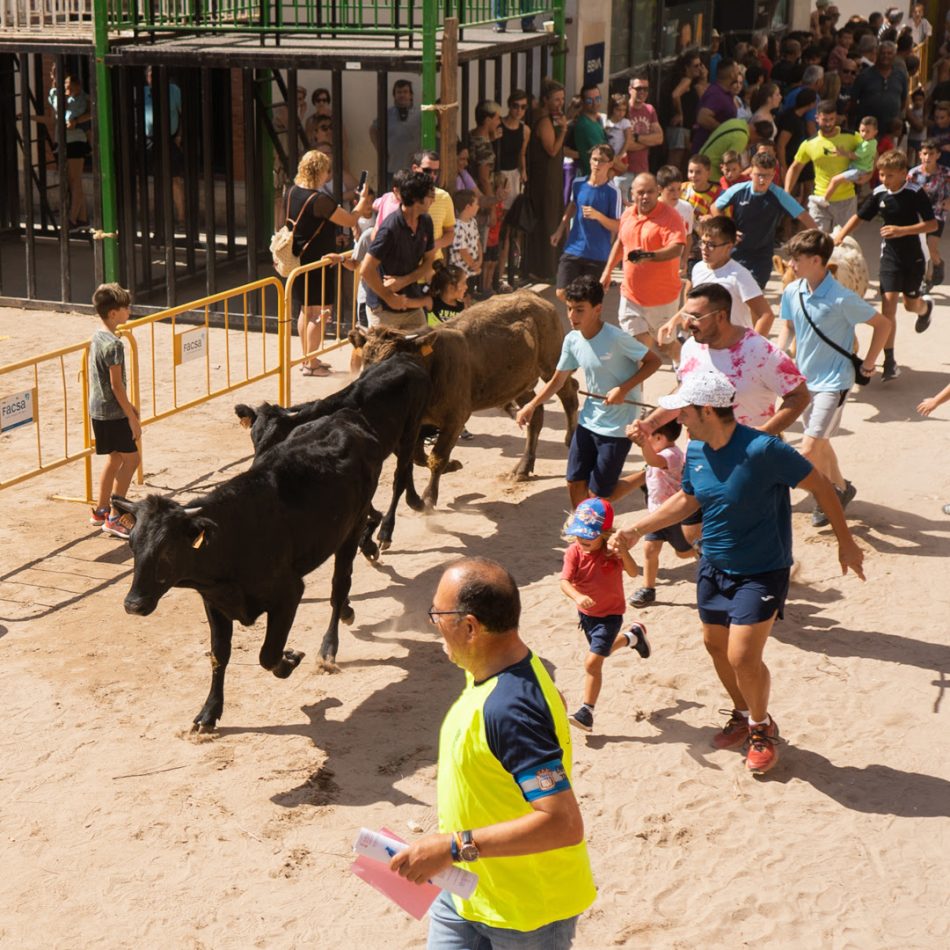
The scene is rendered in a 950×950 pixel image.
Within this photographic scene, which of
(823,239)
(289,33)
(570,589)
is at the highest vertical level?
(289,33)

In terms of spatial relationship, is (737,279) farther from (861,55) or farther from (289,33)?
(861,55)

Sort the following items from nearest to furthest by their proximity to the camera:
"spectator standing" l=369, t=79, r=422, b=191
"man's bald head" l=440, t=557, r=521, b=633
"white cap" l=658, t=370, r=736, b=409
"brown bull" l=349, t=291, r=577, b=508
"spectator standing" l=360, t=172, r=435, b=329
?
1. "man's bald head" l=440, t=557, r=521, b=633
2. "white cap" l=658, t=370, r=736, b=409
3. "brown bull" l=349, t=291, r=577, b=508
4. "spectator standing" l=360, t=172, r=435, b=329
5. "spectator standing" l=369, t=79, r=422, b=191

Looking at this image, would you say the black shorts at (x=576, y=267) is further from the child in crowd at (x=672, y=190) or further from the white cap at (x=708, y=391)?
the white cap at (x=708, y=391)

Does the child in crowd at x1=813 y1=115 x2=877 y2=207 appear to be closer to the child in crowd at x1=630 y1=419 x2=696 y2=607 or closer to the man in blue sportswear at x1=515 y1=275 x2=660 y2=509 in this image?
the man in blue sportswear at x1=515 y1=275 x2=660 y2=509

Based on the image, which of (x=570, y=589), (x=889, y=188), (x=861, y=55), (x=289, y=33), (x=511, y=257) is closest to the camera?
(x=570, y=589)

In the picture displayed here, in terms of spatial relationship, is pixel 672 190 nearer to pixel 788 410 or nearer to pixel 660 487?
pixel 660 487

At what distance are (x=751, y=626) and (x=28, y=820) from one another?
330cm

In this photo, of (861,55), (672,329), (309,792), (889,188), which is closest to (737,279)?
(672,329)

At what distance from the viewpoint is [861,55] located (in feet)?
79.4

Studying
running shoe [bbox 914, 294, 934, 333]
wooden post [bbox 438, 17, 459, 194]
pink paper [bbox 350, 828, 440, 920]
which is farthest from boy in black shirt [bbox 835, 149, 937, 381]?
pink paper [bbox 350, 828, 440, 920]

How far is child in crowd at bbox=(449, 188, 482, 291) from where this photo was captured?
13016 mm

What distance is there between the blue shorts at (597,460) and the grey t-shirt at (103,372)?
2.92m

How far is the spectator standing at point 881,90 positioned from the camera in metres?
21.9

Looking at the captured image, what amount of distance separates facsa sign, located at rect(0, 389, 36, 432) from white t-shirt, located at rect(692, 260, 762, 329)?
15.0 feet
